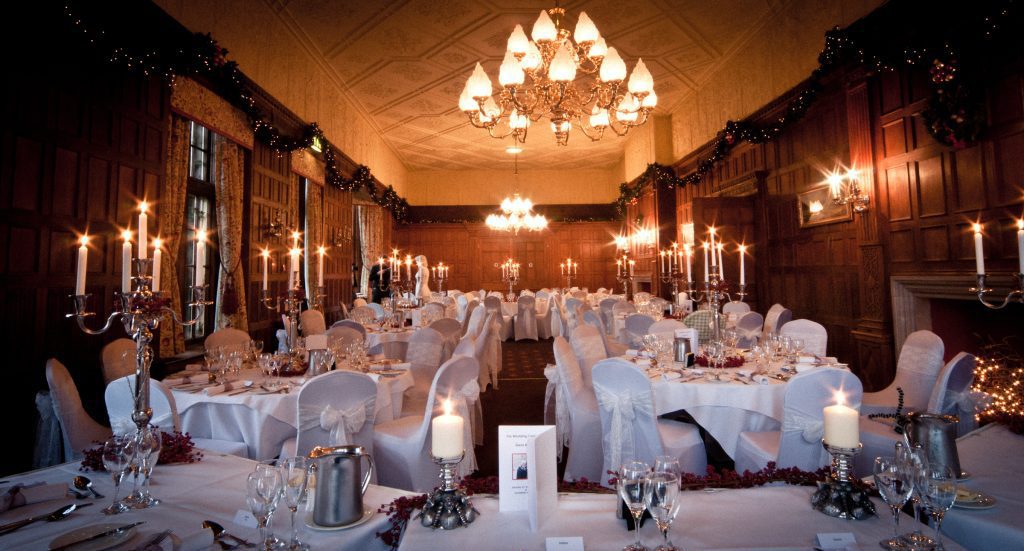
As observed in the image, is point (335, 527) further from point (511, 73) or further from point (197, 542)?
point (511, 73)

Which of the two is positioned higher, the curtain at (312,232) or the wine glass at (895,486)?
the curtain at (312,232)

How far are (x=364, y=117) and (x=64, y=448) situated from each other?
9773 mm

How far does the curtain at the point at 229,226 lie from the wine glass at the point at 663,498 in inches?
245

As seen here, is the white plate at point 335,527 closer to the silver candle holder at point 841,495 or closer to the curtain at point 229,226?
the silver candle holder at point 841,495

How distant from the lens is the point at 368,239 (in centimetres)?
1349

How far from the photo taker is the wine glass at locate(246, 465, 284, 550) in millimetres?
1170

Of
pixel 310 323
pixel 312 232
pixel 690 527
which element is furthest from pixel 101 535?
pixel 312 232

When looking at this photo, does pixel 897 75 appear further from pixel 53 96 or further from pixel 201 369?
pixel 53 96

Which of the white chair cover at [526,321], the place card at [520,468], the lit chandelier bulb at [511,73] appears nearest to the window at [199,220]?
the lit chandelier bulb at [511,73]

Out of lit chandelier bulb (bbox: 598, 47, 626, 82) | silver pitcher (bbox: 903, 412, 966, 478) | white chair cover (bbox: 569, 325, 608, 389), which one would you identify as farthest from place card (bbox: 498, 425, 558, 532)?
lit chandelier bulb (bbox: 598, 47, 626, 82)

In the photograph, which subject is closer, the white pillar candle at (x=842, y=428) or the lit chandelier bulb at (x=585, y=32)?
the white pillar candle at (x=842, y=428)

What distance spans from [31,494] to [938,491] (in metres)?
2.50

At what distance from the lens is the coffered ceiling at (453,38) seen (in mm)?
7008

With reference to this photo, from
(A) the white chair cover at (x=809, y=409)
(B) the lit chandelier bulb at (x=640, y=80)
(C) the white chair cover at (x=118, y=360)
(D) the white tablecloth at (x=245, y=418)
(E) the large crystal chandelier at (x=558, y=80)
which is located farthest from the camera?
(B) the lit chandelier bulb at (x=640, y=80)
